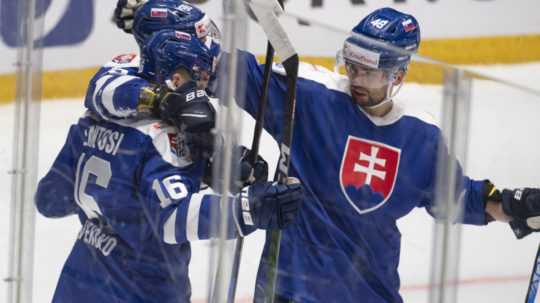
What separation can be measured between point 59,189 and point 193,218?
0.34 meters

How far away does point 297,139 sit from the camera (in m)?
2.51

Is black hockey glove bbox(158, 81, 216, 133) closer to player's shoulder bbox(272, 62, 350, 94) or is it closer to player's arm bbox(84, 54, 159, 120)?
player's arm bbox(84, 54, 159, 120)

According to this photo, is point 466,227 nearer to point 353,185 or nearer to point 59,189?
point 353,185

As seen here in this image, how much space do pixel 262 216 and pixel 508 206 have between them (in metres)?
0.53

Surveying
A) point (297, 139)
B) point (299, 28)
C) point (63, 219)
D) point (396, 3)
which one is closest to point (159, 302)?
point (63, 219)

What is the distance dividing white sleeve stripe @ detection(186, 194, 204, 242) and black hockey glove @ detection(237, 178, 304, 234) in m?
0.09

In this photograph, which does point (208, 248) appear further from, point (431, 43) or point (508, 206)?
point (431, 43)

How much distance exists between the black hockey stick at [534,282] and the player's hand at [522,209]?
67 millimetres

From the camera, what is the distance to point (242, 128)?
2248 mm

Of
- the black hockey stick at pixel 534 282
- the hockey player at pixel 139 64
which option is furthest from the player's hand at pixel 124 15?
the black hockey stick at pixel 534 282

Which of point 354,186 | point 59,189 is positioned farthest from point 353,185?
point 59,189

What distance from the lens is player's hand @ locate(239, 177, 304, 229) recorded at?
2.30m

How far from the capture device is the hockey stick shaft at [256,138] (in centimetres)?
230

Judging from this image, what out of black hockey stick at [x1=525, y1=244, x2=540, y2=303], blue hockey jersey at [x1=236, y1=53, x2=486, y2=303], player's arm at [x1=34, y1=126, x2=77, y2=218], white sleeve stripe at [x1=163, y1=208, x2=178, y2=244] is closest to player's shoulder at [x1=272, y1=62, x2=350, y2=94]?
blue hockey jersey at [x1=236, y1=53, x2=486, y2=303]
